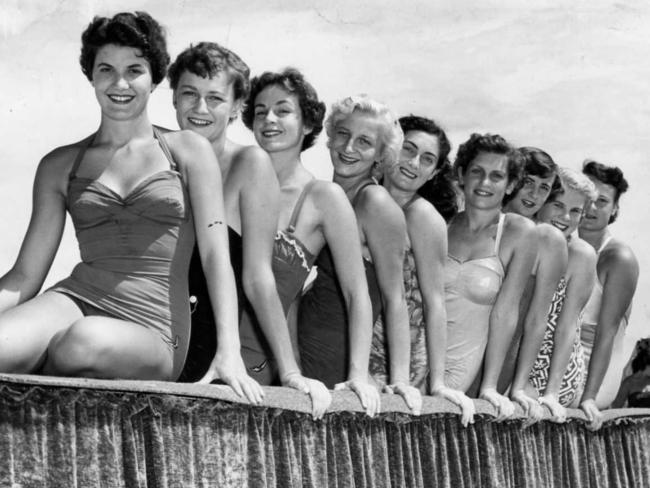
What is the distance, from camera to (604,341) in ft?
22.1

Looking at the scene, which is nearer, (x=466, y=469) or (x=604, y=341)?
(x=466, y=469)

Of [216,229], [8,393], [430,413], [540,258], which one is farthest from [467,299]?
[8,393]

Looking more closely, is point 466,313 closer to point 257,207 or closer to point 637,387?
point 257,207

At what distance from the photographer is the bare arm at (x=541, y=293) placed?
6.00 meters

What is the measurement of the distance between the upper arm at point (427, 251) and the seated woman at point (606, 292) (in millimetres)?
1572

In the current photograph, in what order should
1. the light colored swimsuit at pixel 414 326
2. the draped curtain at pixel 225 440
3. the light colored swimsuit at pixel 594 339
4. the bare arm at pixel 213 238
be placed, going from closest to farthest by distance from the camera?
1. the draped curtain at pixel 225 440
2. the bare arm at pixel 213 238
3. the light colored swimsuit at pixel 414 326
4. the light colored swimsuit at pixel 594 339

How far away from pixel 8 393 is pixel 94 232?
718 mm

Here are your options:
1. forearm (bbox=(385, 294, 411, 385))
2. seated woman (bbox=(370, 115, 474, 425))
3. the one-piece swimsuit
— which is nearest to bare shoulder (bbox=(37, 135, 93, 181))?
the one-piece swimsuit

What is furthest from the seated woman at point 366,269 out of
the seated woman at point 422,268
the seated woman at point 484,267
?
the seated woman at point 484,267

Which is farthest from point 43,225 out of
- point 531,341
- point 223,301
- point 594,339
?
point 594,339

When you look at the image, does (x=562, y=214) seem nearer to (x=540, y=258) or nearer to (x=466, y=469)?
(x=540, y=258)

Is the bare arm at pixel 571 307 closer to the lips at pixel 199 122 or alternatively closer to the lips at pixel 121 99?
the lips at pixel 199 122

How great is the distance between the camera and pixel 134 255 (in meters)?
3.76

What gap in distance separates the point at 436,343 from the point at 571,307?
1.31 metres
